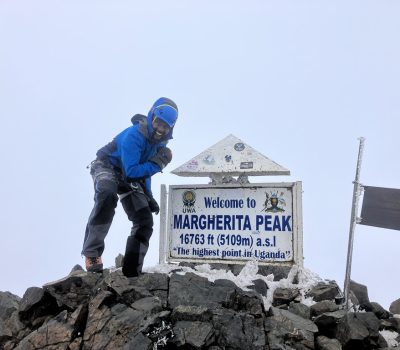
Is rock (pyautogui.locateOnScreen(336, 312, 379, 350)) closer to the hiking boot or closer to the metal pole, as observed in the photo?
the metal pole

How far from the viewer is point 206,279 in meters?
7.74

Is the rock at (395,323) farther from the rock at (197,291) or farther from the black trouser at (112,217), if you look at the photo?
the black trouser at (112,217)

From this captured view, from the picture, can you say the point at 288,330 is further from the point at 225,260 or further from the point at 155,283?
the point at 225,260

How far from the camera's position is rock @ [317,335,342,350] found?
20.8ft

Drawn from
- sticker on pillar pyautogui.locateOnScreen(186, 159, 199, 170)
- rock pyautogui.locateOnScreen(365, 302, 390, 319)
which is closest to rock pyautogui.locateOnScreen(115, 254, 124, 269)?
sticker on pillar pyautogui.locateOnScreen(186, 159, 199, 170)

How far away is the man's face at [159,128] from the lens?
7.96 metres

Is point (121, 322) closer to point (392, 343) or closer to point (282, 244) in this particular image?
point (282, 244)

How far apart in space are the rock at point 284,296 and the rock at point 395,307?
2.23 m

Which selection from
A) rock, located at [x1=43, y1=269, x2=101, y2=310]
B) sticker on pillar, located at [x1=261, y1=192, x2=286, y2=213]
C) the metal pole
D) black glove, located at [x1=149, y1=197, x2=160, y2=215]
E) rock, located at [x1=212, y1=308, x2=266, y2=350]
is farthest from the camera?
sticker on pillar, located at [x1=261, y1=192, x2=286, y2=213]

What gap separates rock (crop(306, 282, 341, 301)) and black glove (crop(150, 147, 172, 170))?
3593mm

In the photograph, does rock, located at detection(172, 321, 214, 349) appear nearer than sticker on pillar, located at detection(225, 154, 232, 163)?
Yes

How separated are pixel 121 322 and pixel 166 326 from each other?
0.71 m

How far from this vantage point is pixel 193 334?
6.05m

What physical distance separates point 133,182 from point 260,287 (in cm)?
308
